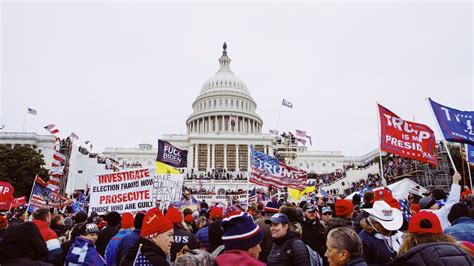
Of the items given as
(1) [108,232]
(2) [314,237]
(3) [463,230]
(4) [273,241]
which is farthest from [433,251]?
(1) [108,232]

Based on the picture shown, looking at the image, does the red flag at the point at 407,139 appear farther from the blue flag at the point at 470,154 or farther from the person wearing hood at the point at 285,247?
the person wearing hood at the point at 285,247

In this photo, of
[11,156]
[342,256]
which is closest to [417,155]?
[342,256]

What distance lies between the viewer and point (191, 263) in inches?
96.7

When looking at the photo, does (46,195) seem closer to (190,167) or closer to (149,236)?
(149,236)

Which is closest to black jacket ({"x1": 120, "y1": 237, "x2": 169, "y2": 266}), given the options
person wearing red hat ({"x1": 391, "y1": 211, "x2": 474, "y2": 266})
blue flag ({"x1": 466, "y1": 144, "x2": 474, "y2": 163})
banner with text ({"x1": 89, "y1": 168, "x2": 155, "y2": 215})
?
person wearing red hat ({"x1": 391, "y1": 211, "x2": 474, "y2": 266})

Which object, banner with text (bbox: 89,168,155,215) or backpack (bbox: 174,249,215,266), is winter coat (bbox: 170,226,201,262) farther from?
banner with text (bbox: 89,168,155,215)

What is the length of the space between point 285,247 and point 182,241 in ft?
5.39

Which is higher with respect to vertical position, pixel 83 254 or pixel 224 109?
pixel 224 109

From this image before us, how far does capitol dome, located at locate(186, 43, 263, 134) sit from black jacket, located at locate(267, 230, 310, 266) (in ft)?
228

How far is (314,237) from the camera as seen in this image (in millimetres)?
4930

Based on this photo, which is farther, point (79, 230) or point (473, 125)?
point (473, 125)

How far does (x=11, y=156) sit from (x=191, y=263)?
42.0 m

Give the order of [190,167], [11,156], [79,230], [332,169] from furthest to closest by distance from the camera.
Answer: [332,169] < [190,167] < [11,156] < [79,230]

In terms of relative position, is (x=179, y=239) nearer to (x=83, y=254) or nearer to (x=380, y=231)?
(x=83, y=254)
